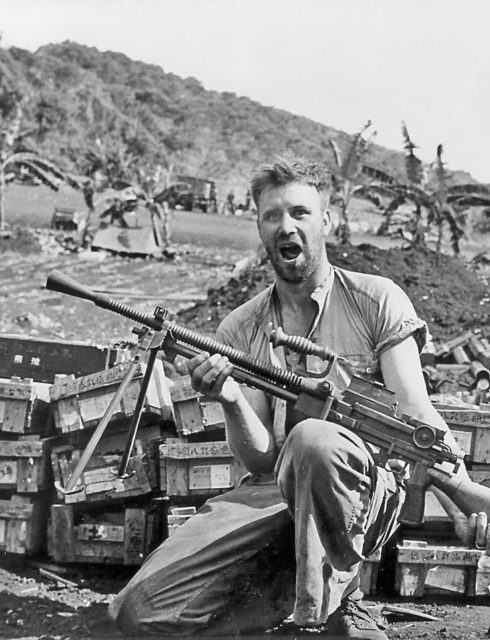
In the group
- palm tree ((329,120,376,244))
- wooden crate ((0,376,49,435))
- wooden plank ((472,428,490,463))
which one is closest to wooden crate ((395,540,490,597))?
wooden plank ((472,428,490,463))

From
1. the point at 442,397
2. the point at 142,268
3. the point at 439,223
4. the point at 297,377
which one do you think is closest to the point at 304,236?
the point at 297,377

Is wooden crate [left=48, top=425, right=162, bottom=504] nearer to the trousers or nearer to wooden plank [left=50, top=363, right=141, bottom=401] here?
wooden plank [left=50, top=363, right=141, bottom=401]

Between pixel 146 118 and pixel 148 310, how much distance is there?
68.6 metres

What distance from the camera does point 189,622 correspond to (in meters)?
3.50

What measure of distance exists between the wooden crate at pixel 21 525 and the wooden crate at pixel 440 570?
7.54 ft

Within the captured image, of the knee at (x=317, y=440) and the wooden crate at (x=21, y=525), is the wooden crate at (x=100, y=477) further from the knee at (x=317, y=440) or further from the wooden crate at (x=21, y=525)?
the knee at (x=317, y=440)

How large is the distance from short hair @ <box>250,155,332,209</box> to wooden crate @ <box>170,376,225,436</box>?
169 cm

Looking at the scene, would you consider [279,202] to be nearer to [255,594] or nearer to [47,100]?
[255,594]

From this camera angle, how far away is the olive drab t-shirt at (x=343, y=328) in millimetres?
3850

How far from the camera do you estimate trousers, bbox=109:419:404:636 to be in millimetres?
3199

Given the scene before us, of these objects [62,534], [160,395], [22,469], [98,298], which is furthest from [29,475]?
[98,298]

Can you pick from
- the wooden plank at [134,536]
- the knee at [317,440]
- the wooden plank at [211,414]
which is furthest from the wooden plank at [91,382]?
the knee at [317,440]

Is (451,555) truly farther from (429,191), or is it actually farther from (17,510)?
(429,191)

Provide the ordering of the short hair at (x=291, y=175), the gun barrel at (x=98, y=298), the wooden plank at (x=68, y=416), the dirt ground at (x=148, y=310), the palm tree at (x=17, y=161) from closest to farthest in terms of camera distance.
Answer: the gun barrel at (x=98, y=298) < the short hair at (x=291, y=175) < the dirt ground at (x=148, y=310) < the wooden plank at (x=68, y=416) < the palm tree at (x=17, y=161)
